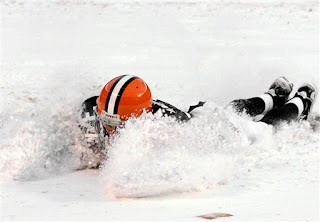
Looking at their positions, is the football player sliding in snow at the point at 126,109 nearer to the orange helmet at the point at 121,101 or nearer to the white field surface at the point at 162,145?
the orange helmet at the point at 121,101

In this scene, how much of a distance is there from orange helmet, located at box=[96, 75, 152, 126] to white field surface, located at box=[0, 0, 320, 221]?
0.14 m

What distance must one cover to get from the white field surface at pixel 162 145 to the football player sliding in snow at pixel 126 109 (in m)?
0.12

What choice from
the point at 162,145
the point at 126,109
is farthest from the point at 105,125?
the point at 162,145

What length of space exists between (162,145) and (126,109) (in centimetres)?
36

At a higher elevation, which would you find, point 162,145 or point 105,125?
point 105,125

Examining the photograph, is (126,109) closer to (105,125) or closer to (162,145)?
(105,125)

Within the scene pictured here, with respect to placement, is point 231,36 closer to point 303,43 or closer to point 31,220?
point 303,43

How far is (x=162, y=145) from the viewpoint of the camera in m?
3.92

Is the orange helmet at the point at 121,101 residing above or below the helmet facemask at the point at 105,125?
above

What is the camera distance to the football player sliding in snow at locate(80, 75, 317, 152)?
397 centimetres

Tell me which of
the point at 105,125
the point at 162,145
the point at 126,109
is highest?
the point at 126,109

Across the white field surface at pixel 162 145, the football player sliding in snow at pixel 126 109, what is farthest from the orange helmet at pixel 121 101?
the white field surface at pixel 162 145

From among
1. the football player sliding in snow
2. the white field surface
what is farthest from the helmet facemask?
the white field surface

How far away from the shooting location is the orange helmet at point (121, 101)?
396cm
